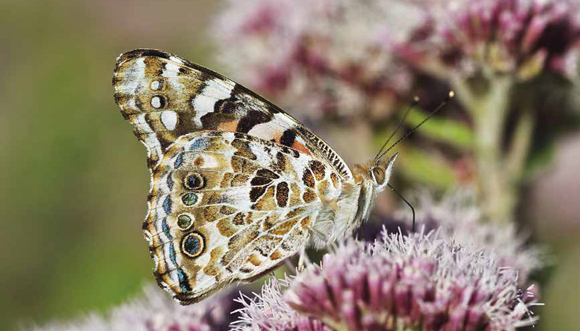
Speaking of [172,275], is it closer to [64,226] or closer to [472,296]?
[472,296]

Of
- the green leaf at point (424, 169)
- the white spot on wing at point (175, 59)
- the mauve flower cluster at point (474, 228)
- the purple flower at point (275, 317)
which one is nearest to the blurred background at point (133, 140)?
the green leaf at point (424, 169)

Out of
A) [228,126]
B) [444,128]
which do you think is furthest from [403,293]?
[444,128]

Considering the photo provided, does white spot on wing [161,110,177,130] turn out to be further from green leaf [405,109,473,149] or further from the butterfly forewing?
green leaf [405,109,473,149]

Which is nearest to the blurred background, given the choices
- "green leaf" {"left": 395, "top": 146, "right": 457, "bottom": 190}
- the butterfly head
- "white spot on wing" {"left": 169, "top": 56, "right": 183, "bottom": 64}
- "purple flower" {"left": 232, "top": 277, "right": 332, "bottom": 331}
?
"green leaf" {"left": 395, "top": 146, "right": 457, "bottom": 190}

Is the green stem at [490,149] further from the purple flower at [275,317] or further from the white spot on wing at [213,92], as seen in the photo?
the purple flower at [275,317]

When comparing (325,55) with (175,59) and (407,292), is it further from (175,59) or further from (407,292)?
(407,292)
